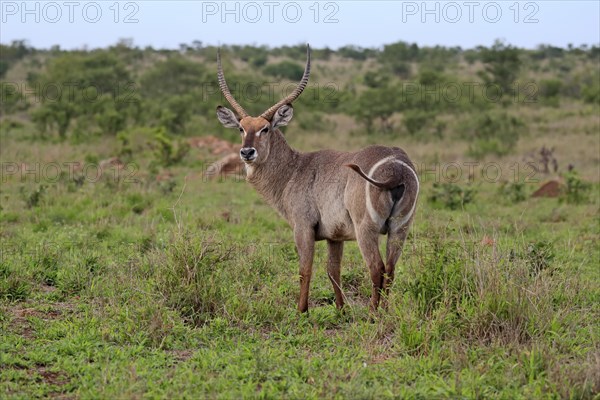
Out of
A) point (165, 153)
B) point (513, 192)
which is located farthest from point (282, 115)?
point (165, 153)

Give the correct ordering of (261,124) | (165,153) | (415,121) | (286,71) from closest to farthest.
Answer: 1. (261,124)
2. (165,153)
3. (415,121)
4. (286,71)

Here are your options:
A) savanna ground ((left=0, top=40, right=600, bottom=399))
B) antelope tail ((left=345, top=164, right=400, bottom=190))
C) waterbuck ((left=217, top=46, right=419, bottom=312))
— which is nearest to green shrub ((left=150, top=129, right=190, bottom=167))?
savanna ground ((left=0, top=40, right=600, bottom=399))

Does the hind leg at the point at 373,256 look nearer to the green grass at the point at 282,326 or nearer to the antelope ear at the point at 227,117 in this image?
the green grass at the point at 282,326

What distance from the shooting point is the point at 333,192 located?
19.8ft

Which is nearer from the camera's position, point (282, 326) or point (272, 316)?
point (282, 326)

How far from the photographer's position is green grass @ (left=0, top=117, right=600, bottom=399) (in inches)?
173

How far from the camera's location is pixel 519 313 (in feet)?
16.6

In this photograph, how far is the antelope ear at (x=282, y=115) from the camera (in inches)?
259

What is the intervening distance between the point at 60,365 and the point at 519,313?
120 inches

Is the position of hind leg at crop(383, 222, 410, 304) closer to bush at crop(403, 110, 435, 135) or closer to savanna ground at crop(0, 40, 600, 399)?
savanna ground at crop(0, 40, 600, 399)

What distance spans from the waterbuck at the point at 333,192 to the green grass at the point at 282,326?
247mm

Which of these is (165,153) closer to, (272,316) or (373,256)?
(272,316)

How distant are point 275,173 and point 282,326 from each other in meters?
1.51

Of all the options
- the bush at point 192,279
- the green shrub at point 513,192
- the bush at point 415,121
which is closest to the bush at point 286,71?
the bush at point 415,121
